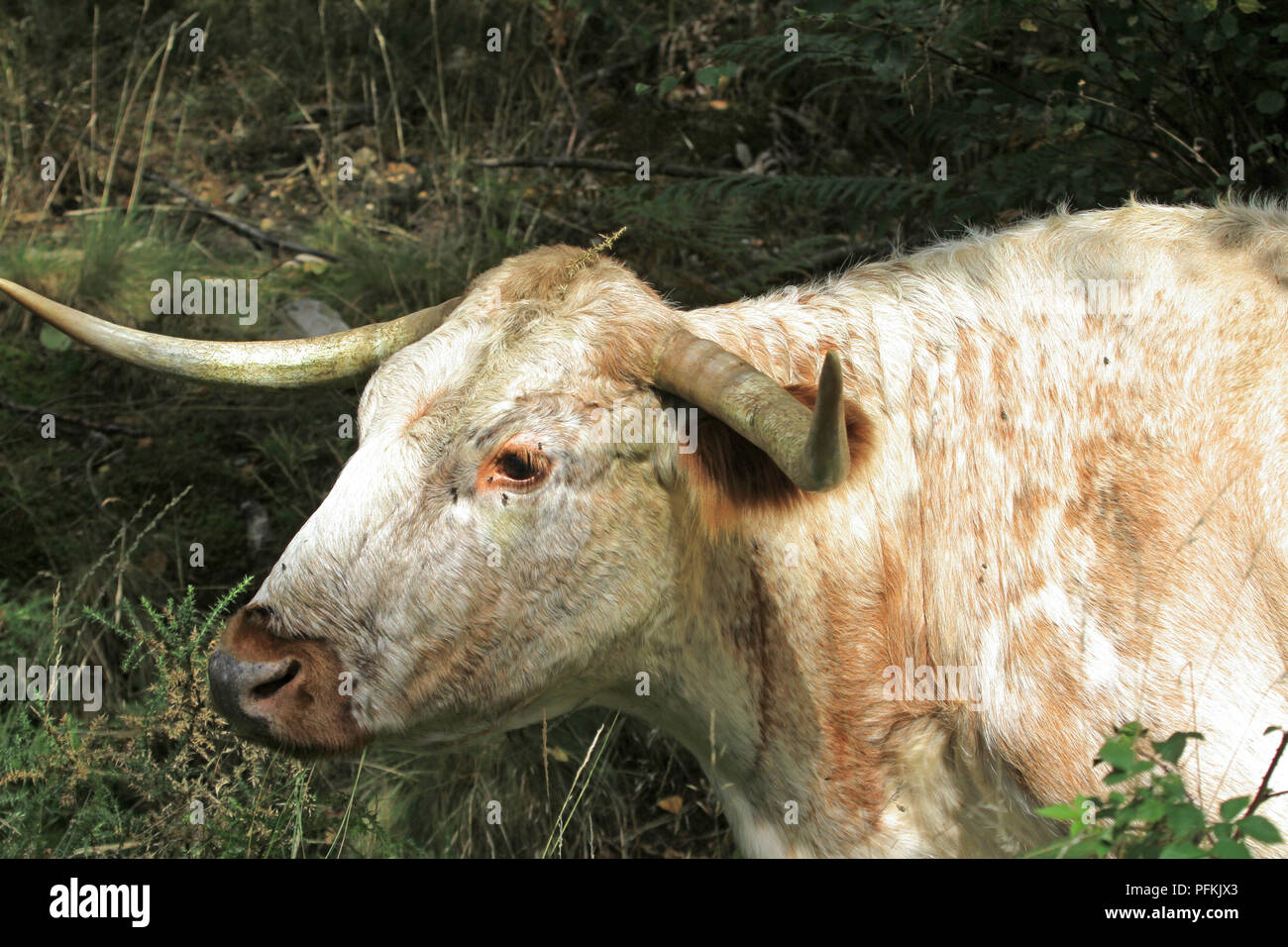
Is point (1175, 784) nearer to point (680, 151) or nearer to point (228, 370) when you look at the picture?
point (228, 370)

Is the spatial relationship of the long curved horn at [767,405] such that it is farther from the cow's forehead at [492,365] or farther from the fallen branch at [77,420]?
the fallen branch at [77,420]

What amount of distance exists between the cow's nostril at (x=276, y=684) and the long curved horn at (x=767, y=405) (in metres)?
1.28

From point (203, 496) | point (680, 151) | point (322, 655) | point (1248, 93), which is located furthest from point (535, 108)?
point (322, 655)

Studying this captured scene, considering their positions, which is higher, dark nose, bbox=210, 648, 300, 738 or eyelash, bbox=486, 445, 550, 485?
eyelash, bbox=486, 445, 550, 485

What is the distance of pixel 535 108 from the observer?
334 inches

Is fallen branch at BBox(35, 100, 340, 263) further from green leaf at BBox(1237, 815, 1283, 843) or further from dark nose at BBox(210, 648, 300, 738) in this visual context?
green leaf at BBox(1237, 815, 1283, 843)

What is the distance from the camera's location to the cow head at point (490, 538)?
11.2ft

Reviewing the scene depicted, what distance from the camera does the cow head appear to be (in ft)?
11.2

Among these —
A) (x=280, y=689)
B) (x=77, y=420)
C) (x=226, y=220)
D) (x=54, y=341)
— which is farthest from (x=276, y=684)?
(x=226, y=220)

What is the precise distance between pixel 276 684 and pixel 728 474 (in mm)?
1355

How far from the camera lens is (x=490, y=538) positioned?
3457 millimetres

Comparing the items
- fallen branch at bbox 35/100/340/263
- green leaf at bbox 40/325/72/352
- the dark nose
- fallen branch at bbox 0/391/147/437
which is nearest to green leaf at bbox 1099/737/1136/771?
the dark nose

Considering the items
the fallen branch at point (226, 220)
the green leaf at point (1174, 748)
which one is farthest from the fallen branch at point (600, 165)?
the green leaf at point (1174, 748)
